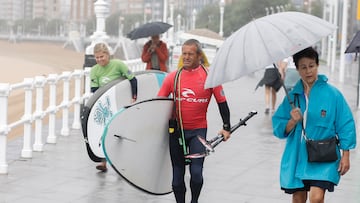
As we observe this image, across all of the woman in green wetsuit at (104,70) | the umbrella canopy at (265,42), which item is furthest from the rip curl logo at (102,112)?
the umbrella canopy at (265,42)

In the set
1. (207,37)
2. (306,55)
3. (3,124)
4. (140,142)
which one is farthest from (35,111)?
(207,37)

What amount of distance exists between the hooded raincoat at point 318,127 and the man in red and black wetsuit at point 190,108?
3.57ft

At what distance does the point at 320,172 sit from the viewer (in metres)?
4.94

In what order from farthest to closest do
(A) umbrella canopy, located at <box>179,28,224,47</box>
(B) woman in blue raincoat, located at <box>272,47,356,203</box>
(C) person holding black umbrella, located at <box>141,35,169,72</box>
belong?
(A) umbrella canopy, located at <box>179,28,224,47</box>, (C) person holding black umbrella, located at <box>141,35,169,72</box>, (B) woman in blue raincoat, located at <box>272,47,356,203</box>

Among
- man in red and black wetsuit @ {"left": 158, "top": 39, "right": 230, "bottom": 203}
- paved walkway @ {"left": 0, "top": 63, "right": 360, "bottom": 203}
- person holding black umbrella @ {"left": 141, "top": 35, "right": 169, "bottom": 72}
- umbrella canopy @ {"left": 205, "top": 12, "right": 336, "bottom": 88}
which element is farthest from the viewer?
person holding black umbrella @ {"left": 141, "top": 35, "right": 169, "bottom": 72}

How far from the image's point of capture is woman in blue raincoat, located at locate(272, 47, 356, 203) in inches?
193

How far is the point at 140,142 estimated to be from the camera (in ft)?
20.8

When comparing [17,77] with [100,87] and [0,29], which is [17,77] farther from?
[0,29]

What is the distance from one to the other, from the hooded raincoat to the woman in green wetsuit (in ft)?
11.5

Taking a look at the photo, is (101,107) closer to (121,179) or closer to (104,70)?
(104,70)

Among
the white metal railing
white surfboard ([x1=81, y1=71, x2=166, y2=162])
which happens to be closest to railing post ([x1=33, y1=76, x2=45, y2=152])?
the white metal railing

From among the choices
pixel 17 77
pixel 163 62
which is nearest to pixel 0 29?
pixel 17 77

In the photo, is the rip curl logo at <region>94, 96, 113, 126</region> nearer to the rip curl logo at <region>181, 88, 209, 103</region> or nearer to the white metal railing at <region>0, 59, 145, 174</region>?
the white metal railing at <region>0, 59, 145, 174</region>

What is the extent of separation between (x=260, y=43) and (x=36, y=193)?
3351 mm
